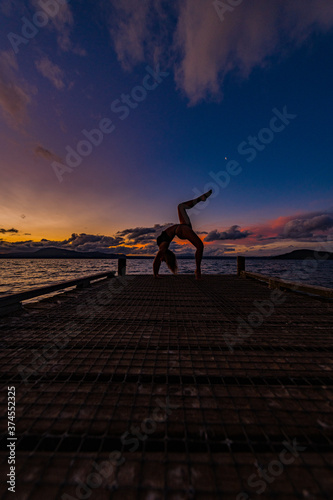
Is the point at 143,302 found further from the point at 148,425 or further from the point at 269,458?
the point at 269,458

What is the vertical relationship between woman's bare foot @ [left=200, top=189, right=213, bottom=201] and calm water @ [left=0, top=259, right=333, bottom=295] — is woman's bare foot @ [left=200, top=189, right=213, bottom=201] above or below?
above

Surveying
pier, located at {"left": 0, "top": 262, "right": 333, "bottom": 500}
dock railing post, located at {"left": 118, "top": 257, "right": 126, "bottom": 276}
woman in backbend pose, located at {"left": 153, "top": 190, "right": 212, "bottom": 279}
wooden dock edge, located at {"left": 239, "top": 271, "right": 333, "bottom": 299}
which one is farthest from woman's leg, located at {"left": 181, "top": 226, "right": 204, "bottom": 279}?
pier, located at {"left": 0, "top": 262, "right": 333, "bottom": 500}

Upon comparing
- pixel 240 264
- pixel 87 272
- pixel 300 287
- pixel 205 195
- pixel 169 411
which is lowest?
pixel 87 272

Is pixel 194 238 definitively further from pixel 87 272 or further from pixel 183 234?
pixel 87 272

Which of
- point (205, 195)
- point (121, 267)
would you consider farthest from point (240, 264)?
point (121, 267)

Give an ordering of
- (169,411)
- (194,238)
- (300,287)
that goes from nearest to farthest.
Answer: (169,411), (300,287), (194,238)

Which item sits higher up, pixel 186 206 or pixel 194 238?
pixel 186 206

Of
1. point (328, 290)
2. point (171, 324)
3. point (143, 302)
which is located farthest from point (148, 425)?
point (328, 290)

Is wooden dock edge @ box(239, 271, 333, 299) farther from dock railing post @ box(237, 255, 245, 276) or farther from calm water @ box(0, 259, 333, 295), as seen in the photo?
calm water @ box(0, 259, 333, 295)

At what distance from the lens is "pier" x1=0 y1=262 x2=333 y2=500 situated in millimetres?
976

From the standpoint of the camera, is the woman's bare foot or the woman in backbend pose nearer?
the woman in backbend pose

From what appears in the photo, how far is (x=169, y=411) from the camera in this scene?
1396 mm

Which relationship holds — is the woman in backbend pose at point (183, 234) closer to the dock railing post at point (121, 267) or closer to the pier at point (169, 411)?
the dock railing post at point (121, 267)

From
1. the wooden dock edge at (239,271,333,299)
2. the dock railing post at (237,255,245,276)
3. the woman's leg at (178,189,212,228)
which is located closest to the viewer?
the wooden dock edge at (239,271,333,299)
